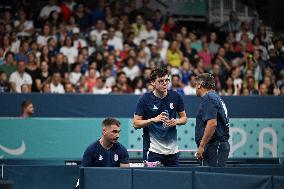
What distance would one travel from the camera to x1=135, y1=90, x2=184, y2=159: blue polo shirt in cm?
1092

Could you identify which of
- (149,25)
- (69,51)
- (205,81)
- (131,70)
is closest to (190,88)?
(131,70)

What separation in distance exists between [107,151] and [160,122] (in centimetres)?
89

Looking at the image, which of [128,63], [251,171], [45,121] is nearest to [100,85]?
[128,63]

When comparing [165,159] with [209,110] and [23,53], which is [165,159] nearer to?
[209,110]

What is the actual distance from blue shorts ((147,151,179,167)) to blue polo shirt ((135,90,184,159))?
0.19 ft

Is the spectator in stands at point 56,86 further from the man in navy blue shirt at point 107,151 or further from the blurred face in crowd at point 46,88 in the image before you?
the man in navy blue shirt at point 107,151

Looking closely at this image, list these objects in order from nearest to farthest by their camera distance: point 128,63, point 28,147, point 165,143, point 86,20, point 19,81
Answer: point 165,143, point 28,147, point 19,81, point 128,63, point 86,20

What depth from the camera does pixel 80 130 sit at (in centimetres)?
1697

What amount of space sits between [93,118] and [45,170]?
4.19m

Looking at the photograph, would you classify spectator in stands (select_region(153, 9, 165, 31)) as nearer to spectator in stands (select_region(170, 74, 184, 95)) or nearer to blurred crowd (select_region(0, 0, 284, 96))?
blurred crowd (select_region(0, 0, 284, 96))

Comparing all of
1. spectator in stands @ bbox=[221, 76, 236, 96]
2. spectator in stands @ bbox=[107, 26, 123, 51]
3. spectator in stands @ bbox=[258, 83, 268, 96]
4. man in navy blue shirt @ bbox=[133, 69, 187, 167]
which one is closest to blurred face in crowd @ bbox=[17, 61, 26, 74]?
spectator in stands @ bbox=[107, 26, 123, 51]

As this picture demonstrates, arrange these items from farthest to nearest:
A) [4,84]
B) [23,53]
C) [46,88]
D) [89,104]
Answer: [23,53], [46,88], [4,84], [89,104]

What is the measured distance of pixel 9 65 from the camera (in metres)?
19.1

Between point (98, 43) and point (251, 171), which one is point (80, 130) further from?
point (251, 171)
